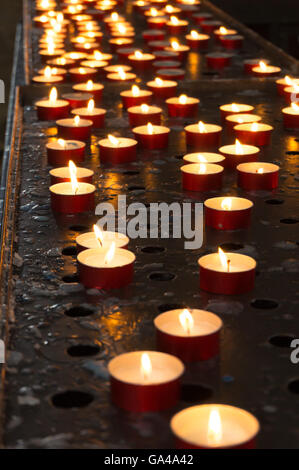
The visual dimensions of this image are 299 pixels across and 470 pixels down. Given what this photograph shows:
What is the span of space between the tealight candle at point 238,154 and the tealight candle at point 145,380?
4.31ft

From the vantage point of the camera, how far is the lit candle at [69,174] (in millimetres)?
2371

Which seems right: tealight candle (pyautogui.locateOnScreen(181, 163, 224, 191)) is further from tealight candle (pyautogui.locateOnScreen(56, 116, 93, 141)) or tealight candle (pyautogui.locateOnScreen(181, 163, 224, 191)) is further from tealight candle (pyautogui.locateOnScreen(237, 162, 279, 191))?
tealight candle (pyautogui.locateOnScreen(56, 116, 93, 141))

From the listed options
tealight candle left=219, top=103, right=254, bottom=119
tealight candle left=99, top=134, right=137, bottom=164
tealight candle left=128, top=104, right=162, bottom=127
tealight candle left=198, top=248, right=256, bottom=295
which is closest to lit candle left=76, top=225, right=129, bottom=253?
tealight candle left=198, top=248, right=256, bottom=295

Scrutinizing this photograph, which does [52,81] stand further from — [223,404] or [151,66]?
[223,404]

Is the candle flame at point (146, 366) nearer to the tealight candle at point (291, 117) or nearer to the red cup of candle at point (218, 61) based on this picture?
the tealight candle at point (291, 117)

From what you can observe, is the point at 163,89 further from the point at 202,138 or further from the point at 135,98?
the point at 202,138

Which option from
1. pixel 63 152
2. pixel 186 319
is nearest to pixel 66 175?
pixel 63 152

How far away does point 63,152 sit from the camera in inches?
106

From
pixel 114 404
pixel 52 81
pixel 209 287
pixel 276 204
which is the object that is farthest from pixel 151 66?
pixel 114 404

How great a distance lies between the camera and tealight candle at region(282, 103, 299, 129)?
3076 millimetres

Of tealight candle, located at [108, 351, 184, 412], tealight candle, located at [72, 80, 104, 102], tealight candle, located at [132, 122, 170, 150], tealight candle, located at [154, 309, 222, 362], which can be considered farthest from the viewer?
tealight candle, located at [72, 80, 104, 102]

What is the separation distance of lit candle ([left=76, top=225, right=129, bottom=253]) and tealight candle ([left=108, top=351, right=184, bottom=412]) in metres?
0.52

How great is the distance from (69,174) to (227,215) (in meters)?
0.58

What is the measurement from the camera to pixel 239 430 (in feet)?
4.03
